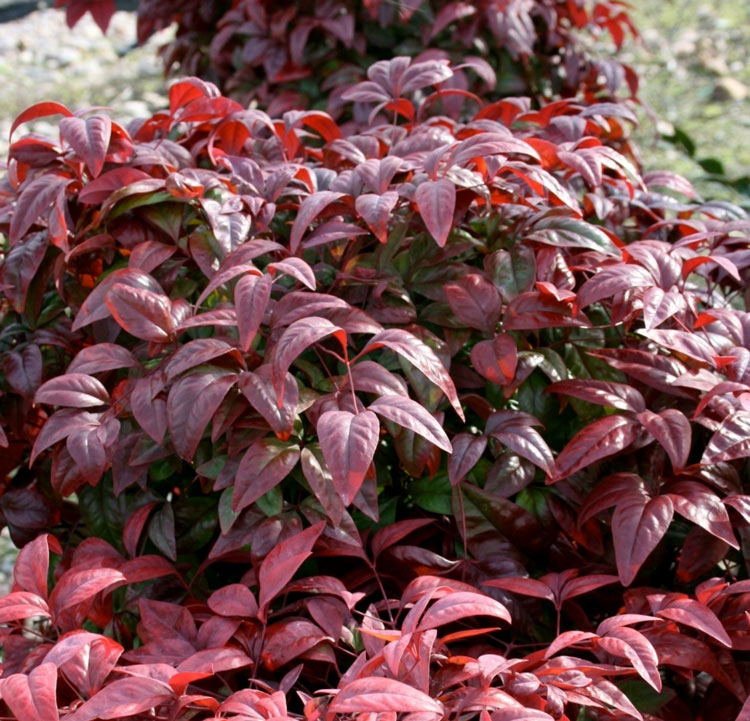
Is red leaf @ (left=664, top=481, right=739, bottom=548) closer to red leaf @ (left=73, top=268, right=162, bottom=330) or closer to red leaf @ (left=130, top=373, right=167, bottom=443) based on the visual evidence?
red leaf @ (left=130, top=373, right=167, bottom=443)

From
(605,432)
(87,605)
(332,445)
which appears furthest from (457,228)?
(87,605)

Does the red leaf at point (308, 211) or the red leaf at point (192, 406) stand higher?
the red leaf at point (308, 211)

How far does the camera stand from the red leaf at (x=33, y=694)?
3.29 ft

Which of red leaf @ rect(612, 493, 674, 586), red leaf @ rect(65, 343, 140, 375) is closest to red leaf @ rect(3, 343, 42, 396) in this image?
red leaf @ rect(65, 343, 140, 375)

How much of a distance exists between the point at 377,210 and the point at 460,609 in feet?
1.97

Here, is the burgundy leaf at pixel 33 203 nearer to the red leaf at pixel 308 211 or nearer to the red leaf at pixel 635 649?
the red leaf at pixel 308 211

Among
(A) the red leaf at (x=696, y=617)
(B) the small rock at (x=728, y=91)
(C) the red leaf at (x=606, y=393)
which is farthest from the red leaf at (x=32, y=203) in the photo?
(B) the small rock at (x=728, y=91)

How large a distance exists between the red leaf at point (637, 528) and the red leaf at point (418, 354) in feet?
0.88

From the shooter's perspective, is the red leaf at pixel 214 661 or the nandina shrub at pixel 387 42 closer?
the red leaf at pixel 214 661

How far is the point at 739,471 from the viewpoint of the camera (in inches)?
59.6

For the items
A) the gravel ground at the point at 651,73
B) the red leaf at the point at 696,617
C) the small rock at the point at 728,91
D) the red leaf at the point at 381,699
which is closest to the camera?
the red leaf at the point at 381,699

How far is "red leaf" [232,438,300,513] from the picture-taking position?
130cm

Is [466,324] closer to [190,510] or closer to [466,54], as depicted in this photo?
[190,510]

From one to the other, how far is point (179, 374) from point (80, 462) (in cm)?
19
